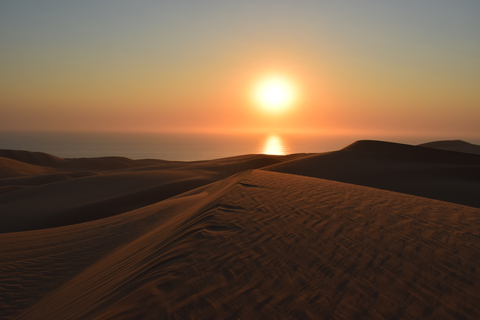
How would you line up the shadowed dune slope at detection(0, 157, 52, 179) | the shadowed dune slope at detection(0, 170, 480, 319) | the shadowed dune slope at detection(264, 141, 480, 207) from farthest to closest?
1. the shadowed dune slope at detection(0, 157, 52, 179)
2. the shadowed dune slope at detection(264, 141, 480, 207)
3. the shadowed dune slope at detection(0, 170, 480, 319)

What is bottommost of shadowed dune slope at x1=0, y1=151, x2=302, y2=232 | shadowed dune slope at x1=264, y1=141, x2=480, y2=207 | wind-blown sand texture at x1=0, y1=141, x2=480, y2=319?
shadowed dune slope at x1=0, y1=151, x2=302, y2=232

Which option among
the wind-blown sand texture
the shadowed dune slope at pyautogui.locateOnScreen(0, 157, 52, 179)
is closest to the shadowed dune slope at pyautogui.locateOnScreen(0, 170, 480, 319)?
the wind-blown sand texture

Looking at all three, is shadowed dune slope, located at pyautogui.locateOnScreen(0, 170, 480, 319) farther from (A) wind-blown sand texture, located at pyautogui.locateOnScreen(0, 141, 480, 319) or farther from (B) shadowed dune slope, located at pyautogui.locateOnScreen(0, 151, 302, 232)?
(B) shadowed dune slope, located at pyautogui.locateOnScreen(0, 151, 302, 232)

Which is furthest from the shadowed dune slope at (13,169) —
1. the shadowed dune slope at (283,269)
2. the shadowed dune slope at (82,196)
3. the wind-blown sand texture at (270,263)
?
the shadowed dune slope at (283,269)

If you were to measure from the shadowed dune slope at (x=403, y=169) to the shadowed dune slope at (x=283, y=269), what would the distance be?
23.0 feet

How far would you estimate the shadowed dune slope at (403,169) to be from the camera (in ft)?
39.3

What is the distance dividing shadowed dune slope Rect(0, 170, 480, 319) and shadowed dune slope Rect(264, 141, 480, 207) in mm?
7023

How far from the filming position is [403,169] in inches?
591

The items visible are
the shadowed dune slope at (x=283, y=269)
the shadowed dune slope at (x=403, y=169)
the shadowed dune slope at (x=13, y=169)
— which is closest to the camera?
the shadowed dune slope at (x=283, y=269)

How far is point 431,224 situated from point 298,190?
8.24 feet

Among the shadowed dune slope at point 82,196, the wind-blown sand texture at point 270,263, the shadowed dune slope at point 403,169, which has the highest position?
the shadowed dune slope at point 403,169

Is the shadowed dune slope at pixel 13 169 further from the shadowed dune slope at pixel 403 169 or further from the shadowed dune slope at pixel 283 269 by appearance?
the shadowed dune slope at pixel 283 269

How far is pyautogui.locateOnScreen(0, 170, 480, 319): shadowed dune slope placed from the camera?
2.48 meters

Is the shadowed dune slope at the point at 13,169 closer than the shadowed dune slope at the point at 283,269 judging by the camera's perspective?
No
